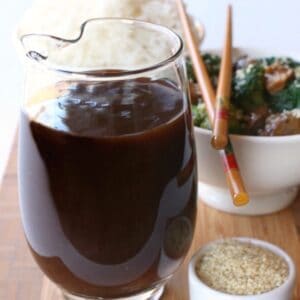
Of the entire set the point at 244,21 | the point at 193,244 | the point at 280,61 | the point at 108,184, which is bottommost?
the point at 244,21

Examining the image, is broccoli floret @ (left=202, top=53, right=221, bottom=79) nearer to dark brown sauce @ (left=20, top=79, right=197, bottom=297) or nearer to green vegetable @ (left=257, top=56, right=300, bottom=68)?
green vegetable @ (left=257, top=56, right=300, bottom=68)

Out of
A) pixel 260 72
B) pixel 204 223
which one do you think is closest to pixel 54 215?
pixel 204 223

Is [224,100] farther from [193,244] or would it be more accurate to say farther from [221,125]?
[193,244]

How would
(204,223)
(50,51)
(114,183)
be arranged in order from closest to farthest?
1. (114,183)
2. (50,51)
3. (204,223)

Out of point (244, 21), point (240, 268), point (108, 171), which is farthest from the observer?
point (244, 21)

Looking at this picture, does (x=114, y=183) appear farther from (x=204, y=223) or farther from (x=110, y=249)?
(x=204, y=223)

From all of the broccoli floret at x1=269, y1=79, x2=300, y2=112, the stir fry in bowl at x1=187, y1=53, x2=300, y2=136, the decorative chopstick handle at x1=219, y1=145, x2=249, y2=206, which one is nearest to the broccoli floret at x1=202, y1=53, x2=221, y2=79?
the stir fry in bowl at x1=187, y1=53, x2=300, y2=136

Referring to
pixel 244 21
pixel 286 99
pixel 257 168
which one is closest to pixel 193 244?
pixel 257 168
